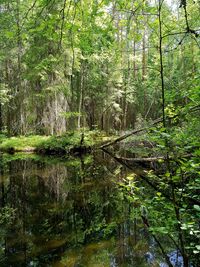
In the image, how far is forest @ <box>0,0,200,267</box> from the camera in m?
2.49

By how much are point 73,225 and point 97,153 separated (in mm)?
9575

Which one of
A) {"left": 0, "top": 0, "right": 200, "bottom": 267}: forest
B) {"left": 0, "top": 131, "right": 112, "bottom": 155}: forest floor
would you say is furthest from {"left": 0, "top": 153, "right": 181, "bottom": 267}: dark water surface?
{"left": 0, "top": 131, "right": 112, "bottom": 155}: forest floor

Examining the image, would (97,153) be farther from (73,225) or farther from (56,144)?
(73,225)

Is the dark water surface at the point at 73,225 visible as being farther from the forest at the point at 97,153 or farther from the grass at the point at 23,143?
the grass at the point at 23,143

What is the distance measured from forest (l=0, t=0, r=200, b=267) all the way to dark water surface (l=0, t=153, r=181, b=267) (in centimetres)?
2

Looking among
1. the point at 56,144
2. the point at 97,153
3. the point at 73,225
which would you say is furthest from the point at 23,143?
the point at 73,225

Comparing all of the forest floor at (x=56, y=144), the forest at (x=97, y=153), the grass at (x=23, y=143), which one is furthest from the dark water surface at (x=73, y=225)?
the grass at (x=23, y=143)

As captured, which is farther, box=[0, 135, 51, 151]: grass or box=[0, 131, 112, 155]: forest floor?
box=[0, 135, 51, 151]: grass

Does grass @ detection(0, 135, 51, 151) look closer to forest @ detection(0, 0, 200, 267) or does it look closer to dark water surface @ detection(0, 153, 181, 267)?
forest @ detection(0, 0, 200, 267)

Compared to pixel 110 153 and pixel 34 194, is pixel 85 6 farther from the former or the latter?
pixel 110 153

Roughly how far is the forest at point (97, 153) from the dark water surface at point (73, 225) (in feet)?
0.07

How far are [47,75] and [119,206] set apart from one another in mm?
12251

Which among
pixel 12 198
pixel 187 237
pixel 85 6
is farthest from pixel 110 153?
pixel 85 6

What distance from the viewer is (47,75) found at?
53.4ft
